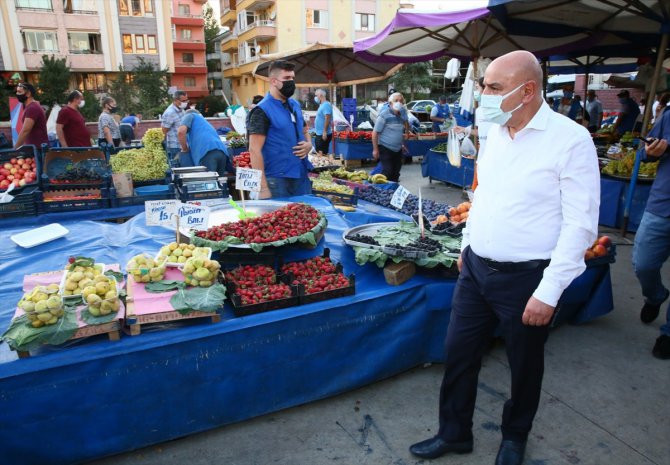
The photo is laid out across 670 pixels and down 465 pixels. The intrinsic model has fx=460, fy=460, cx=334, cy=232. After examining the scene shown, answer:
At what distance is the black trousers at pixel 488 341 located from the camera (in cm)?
208

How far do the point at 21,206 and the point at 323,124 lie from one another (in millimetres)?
8351

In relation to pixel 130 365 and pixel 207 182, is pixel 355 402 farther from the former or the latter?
pixel 207 182

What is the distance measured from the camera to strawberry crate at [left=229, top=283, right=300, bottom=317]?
2.56 meters

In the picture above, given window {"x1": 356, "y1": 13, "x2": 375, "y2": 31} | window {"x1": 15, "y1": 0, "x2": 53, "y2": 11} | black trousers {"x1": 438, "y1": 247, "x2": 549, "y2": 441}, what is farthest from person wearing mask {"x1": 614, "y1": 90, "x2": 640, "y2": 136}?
window {"x1": 15, "y1": 0, "x2": 53, "y2": 11}

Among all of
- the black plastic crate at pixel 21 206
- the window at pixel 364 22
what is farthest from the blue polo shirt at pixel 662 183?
the window at pixel 364 22

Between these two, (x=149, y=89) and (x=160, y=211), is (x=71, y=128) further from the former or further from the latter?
(x=149, y=89)

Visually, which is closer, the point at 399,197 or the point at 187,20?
the point at 399,197

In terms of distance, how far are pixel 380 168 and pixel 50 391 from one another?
23.1 feet

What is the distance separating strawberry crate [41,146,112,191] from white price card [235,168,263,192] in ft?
6.18

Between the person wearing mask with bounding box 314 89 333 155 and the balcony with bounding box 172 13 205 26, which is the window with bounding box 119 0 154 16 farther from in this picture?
the person wearing mask with bounding box 314 89 333 155

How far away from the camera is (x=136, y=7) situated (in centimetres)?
3328

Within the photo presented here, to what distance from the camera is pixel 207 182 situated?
4.77 m

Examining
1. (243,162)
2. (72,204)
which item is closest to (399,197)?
(72,204)

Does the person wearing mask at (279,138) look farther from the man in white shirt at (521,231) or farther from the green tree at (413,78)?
the green tree at (413,78)
